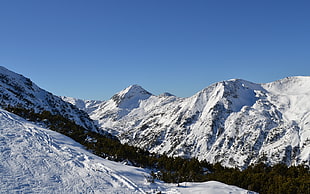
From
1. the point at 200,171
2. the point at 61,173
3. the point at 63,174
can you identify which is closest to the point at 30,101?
the point at 200,171

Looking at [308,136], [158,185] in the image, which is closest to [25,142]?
[158,185]

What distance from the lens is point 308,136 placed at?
141250mm

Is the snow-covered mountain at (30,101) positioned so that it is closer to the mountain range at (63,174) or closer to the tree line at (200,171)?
the tree line at (200,171)

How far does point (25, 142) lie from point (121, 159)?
715cm

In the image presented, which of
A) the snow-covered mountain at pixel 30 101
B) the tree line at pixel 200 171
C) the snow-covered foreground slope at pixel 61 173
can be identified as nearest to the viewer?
the snow-covered foreground slope at pixel 61 173

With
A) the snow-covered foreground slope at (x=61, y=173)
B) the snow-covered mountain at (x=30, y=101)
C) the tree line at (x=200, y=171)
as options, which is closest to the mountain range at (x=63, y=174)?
the snow-covered foreground slope at (x=61, y=173)

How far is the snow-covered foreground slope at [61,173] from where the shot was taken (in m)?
10.8

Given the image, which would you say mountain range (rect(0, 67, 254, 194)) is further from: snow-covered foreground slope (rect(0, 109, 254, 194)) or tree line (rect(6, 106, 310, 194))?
tree line (rect(6, 106, 310, 194))

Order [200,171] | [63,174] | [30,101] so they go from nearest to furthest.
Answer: [63,174], [200,171], [30,101]

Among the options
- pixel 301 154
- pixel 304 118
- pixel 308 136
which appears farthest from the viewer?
pixel 304 118

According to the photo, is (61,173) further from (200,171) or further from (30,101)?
(30,101)

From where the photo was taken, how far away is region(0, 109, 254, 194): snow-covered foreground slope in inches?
426

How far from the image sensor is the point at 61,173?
41.1 feet

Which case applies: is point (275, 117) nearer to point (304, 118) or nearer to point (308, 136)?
point (304, 118)
